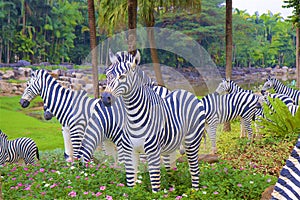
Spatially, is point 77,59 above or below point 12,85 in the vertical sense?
above

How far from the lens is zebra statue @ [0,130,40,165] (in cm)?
554

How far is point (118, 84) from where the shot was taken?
133 inches

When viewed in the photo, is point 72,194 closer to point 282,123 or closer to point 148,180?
point 148,180

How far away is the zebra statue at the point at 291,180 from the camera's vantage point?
1279 mm

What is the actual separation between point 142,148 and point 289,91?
6884 mm

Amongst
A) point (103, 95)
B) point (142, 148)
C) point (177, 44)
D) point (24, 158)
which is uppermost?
point (177, 44)

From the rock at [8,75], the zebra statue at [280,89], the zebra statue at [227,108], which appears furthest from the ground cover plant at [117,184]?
the zebra statue at [280,89]

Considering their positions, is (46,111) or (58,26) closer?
(46,111)

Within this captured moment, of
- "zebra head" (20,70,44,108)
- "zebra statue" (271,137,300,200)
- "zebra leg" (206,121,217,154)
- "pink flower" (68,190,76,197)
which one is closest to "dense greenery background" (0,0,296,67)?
"zebra leg" (206,121,217,154)

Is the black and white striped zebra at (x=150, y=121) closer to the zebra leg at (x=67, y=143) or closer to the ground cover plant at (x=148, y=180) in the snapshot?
the ground cover plant at (x=148, y=180)

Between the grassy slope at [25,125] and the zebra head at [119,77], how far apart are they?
18.1 feet

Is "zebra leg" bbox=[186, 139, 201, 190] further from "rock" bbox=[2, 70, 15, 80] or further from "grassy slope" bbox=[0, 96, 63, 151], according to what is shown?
"rock" bbox=[2, 70, 15, 80]

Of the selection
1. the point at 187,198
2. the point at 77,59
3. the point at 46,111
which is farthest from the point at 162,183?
the point at 77,59

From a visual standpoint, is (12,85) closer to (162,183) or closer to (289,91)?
(162,183)
